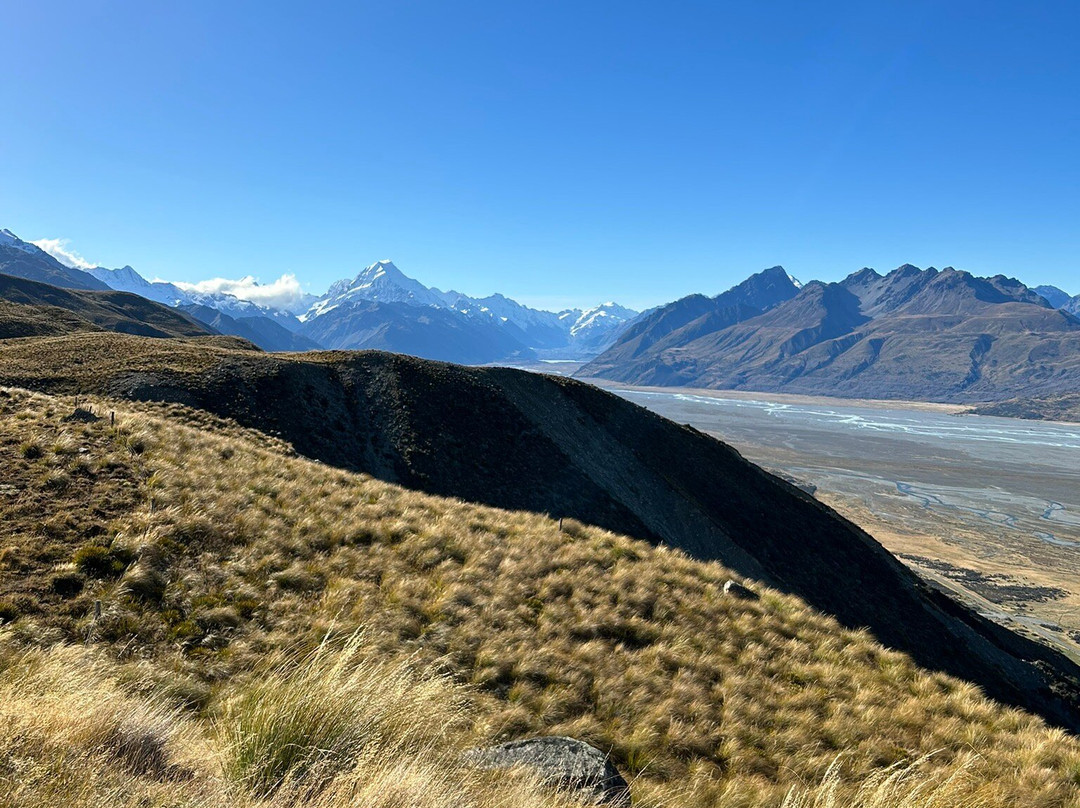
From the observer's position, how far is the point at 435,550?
12562mm

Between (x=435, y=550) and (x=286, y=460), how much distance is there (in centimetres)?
866

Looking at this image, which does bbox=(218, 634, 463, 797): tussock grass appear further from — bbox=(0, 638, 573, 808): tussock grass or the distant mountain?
the distant mountain

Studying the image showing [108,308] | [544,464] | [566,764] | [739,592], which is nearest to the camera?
[566,764]

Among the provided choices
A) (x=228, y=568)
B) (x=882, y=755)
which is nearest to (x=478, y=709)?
(x=228, y=568)

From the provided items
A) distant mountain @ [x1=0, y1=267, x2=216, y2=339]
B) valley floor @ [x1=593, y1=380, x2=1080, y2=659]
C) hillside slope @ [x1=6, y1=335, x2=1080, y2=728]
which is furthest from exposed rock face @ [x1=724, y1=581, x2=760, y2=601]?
distant mountain @ [x1=0, y1=267, x2=216, y2=339]

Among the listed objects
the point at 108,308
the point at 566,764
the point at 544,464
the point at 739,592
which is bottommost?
the point at 544,464

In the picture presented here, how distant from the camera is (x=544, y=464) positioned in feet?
151

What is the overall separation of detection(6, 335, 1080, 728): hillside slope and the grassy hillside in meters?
25.0

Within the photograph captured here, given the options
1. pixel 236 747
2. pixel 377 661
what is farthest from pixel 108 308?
pixel 236 747

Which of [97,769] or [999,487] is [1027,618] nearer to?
[97,769]

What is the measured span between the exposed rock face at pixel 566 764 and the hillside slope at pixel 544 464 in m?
32.1

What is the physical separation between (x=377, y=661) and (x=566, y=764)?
343 cm

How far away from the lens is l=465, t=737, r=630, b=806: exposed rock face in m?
5.75

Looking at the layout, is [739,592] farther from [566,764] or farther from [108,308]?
[108,308]
